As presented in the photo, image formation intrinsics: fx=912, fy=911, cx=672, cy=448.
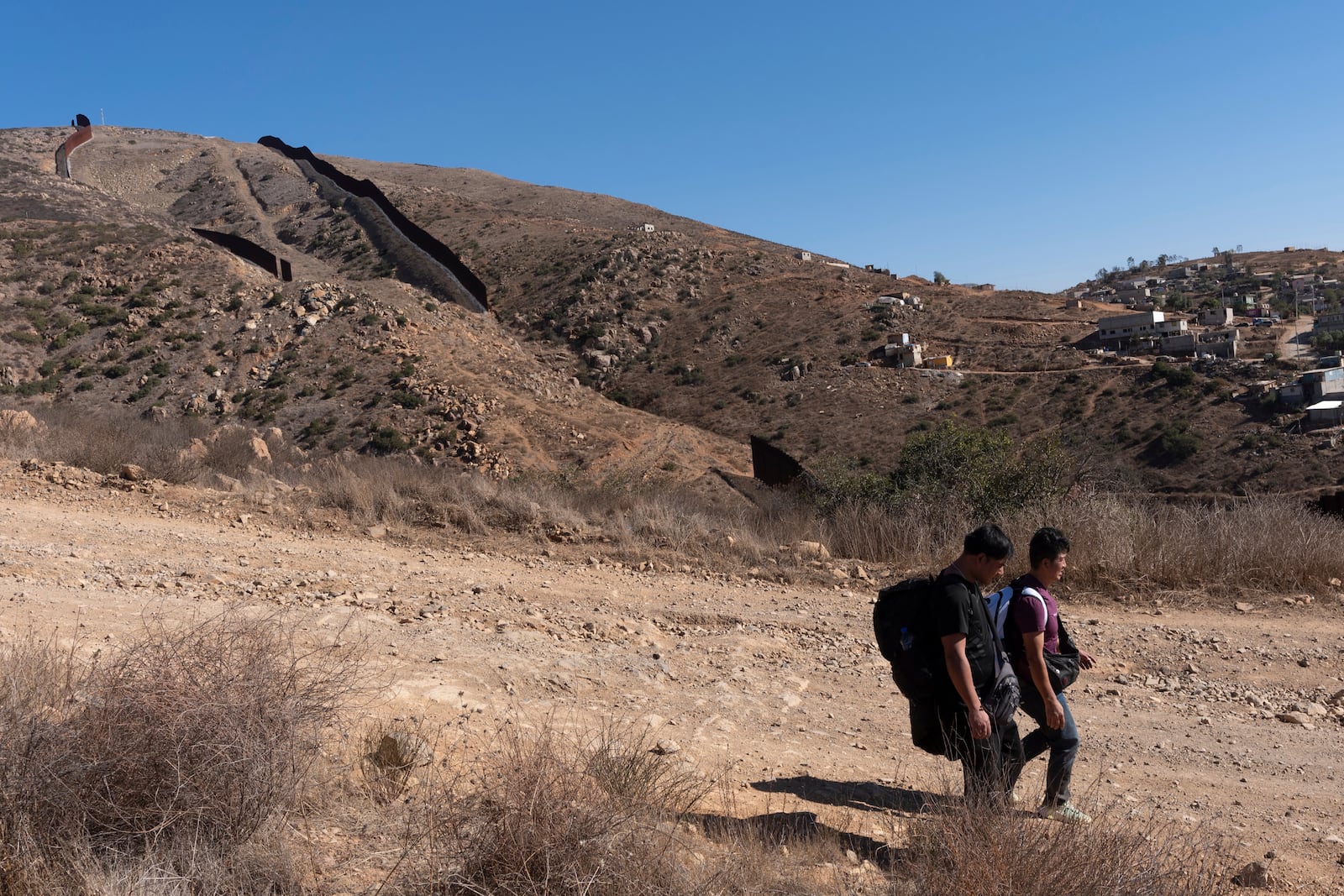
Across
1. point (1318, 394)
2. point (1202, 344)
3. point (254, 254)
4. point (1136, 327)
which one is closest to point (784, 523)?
point (1318, 394)

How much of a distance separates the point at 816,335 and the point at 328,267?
2362 centimetres

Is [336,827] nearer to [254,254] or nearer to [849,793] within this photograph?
[849,793]

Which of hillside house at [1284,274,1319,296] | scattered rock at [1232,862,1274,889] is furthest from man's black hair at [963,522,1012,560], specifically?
hillside house at [1284,274,1319,296]

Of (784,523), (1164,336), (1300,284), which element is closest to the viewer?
(784,523)

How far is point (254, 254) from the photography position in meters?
37.7

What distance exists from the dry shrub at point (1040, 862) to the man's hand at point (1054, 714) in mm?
714

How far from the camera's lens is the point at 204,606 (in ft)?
20.4

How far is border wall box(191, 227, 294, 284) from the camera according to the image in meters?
36.4

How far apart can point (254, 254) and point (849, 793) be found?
Result: 1542 inches

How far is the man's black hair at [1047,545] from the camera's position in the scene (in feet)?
13.1

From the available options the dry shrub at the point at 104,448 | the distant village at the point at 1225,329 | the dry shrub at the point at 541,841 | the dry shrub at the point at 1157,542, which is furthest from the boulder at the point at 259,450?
the distant village at the point at 1225,329

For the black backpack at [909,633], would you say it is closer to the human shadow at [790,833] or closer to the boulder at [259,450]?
the human shadow at [790,833]

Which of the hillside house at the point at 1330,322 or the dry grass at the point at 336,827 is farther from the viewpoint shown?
the hillside house at the point at 1330,322

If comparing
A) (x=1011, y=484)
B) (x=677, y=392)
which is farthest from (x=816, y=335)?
(x=1011, y=484)
